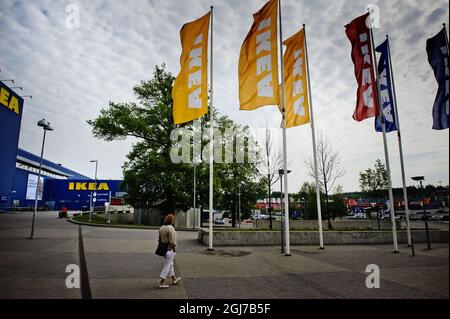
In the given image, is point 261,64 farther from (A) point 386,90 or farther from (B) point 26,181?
(B) point 26,181

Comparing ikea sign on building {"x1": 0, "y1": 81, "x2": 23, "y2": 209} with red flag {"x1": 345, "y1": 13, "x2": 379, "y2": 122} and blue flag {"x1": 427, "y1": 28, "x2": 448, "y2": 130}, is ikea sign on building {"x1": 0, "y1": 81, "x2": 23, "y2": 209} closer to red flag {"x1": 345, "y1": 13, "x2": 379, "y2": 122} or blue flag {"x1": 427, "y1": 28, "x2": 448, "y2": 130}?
red flag {"x1": 345, "y1": 13, "x2": 379, "y2": 122}

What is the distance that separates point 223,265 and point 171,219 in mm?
3063

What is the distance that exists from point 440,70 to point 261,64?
7197 mm

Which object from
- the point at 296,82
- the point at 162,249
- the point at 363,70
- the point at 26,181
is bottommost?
the point at 162,249

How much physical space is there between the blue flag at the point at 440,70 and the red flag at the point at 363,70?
2221 millimetres

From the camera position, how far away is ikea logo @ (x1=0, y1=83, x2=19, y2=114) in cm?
3862

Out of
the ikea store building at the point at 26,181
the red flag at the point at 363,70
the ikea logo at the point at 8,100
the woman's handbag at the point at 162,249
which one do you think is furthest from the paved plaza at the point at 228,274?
the ikea logo at the point at 8,100

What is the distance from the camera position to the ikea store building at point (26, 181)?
131 ft

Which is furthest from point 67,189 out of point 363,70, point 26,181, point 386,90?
point 386,90

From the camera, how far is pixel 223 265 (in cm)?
883

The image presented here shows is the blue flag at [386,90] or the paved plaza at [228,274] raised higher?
the blue flag at [386,90]

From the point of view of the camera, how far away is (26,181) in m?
58.9

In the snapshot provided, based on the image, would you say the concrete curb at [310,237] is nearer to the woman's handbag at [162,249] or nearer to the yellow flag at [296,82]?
the yellow flag at [296,82]

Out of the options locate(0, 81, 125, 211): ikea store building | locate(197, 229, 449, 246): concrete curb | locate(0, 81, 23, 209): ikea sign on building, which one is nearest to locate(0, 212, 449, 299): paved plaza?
locate(197, 229, 449, 246): concrete curb
